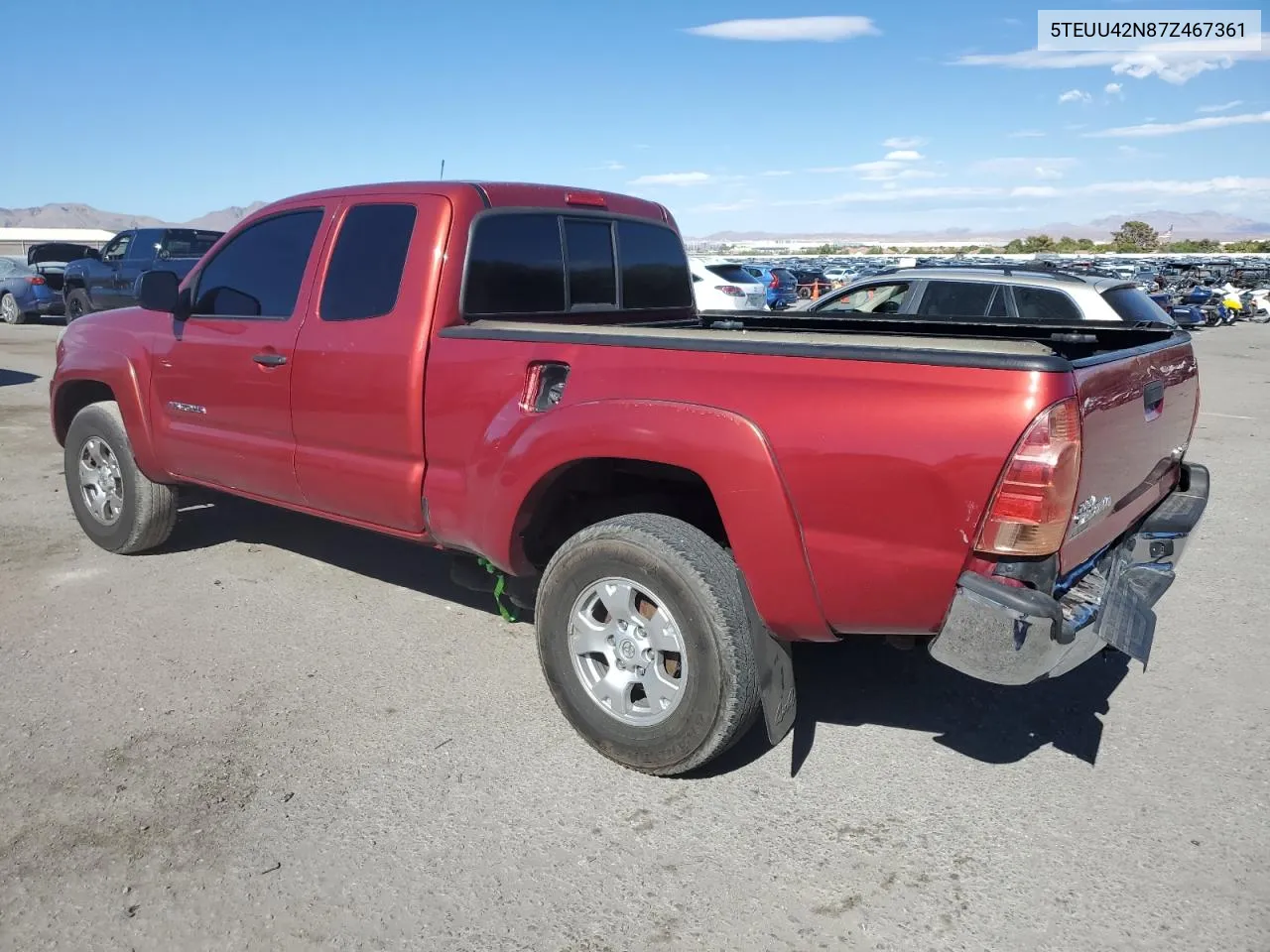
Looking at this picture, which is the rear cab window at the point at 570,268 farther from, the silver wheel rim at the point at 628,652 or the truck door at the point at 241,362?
the silver wheel rim at the point at 628,652

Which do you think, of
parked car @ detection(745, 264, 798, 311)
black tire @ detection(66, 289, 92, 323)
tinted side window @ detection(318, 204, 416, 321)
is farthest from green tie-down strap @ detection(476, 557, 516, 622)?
parked car @ detection(745, 264, 798, 311)

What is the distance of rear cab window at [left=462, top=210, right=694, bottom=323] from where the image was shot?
4.10m

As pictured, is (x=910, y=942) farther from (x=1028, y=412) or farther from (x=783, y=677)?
(x=1028, y=412)

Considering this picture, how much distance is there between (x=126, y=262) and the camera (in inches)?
688

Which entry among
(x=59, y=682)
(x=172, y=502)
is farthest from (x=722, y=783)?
(x=172, y=502)

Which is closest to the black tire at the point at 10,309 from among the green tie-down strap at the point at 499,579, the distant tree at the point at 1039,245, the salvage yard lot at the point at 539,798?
the salvage yard lot at the point at 539,798

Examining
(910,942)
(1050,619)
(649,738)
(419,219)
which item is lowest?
(910,942)

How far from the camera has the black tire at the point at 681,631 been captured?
3148mm

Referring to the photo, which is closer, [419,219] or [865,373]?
[865,373]

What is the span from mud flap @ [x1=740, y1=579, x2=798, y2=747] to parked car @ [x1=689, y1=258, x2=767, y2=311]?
15654 millimetres

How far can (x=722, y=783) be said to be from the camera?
3434mm

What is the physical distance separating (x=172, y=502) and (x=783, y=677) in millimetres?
3827

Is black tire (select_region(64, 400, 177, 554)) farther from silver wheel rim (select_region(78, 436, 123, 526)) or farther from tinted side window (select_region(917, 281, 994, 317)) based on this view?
tinted side window (select_region(917, 281, 994, 317))

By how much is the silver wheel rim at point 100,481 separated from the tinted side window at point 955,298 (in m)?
6.63
